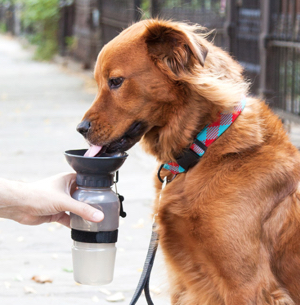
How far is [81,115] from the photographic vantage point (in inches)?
419

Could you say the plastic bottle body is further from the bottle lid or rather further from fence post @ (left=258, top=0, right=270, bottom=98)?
fence post @ (left=258, top=0, right=270, bottom=98)

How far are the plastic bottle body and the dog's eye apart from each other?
562mm

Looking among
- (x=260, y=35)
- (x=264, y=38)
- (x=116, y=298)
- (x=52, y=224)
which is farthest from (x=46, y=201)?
(x=260, y=35)

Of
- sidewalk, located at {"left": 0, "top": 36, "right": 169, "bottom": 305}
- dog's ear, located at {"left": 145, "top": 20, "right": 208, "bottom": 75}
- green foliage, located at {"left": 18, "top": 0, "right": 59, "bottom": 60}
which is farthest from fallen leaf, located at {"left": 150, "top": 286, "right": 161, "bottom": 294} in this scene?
green foliage, located at {"left": 18, "top": 0, "right": 59, "bottom": 60}

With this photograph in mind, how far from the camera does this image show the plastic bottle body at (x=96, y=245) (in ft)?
8.42

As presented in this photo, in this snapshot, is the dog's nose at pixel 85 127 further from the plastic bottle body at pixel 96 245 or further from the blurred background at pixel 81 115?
the blurred background at pixel 81 115

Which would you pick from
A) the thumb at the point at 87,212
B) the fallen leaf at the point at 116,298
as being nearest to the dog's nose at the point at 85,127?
the thumb at the point at 87,212

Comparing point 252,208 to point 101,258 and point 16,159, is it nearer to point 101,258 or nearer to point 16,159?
point 101,258

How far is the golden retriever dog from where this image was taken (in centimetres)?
253

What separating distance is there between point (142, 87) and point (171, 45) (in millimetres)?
266

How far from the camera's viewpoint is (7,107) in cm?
1189

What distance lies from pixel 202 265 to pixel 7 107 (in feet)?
32.8

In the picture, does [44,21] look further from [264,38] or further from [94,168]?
[94,168]

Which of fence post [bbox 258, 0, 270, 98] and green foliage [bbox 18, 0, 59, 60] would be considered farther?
green foliage [bbox 18, 0, 59, 60]
